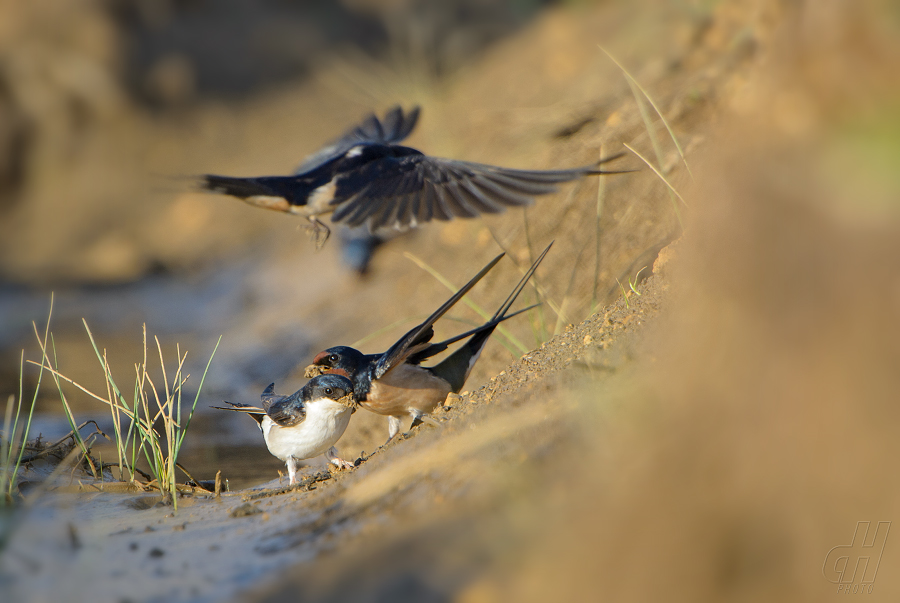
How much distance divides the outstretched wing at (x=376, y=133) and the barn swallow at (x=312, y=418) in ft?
6.10

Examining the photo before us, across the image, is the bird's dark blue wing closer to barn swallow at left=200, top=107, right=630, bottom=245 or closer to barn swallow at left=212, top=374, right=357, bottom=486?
barn swallow at left=212, top=374, right=357, bottom=486

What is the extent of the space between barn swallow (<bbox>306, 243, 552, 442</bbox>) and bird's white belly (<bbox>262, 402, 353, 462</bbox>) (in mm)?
136

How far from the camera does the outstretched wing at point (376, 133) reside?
5.11 meters

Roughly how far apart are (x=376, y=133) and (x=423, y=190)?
152 centimetres

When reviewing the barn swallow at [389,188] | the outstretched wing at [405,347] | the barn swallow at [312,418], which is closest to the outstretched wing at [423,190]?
the barn swallow at [389,188]

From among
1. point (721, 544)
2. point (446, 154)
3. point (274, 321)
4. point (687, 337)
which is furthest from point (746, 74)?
point (274, 321)

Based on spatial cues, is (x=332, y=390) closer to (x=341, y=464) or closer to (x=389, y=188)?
(x=341, y=464)

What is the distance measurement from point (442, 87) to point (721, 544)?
1040 cm
